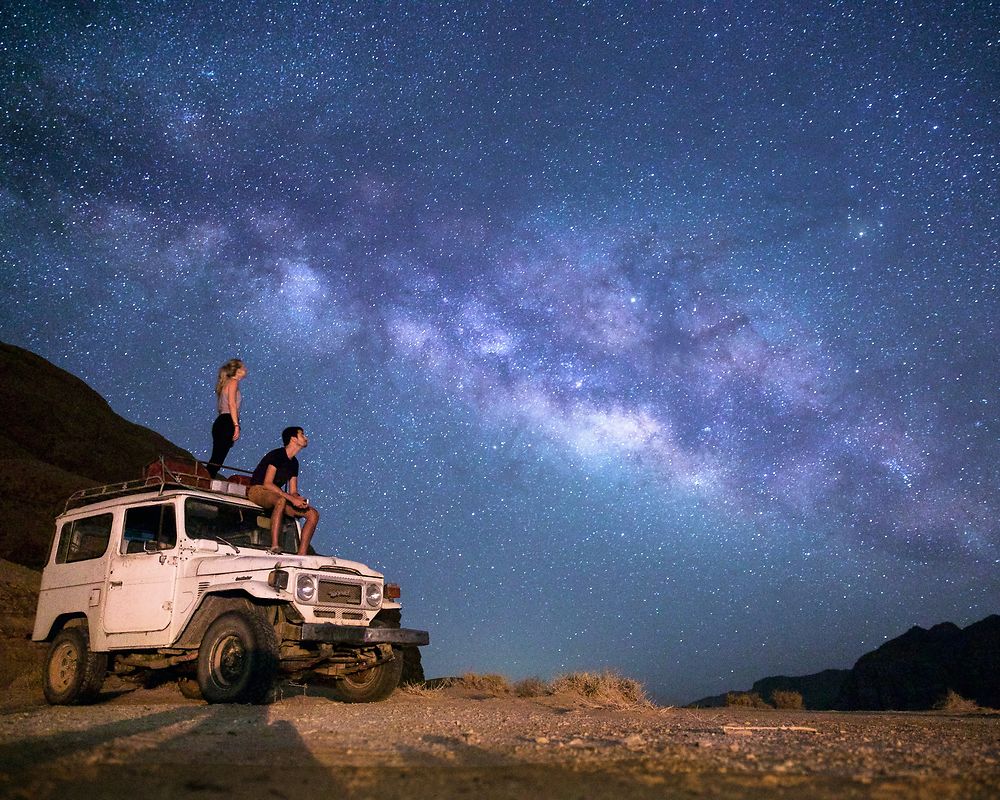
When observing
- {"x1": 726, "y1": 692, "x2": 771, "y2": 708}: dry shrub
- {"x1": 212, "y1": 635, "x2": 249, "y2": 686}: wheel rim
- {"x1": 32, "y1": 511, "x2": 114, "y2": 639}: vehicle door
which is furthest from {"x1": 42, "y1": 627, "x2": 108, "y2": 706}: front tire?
{"x1": 726, "y1": 692, "x2": 771, "y2": 708}: dry shrub

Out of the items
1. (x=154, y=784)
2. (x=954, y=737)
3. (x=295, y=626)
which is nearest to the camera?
(x=154, y=784)

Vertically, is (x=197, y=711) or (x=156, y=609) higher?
(x=156, y=609)

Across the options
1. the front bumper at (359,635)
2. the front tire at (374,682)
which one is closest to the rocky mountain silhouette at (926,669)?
the front tire at (374,682)

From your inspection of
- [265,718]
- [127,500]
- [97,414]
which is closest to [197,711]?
[265,718]

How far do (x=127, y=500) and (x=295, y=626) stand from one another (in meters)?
3.10

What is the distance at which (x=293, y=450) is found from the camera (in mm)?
10594

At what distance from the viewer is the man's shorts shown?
10.1m

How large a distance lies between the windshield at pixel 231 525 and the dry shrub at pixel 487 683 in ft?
22.0

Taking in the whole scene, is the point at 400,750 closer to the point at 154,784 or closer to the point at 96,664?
the point at 154,784

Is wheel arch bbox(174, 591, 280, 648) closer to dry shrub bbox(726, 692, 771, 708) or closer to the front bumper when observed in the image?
the front bumper

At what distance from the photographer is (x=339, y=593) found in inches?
379

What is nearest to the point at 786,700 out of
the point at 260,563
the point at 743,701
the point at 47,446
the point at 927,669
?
the point at 743,701

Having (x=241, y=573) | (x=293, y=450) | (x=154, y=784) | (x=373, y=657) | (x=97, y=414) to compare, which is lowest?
(x=154, y=784)

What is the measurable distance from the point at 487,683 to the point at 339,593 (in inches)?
302
